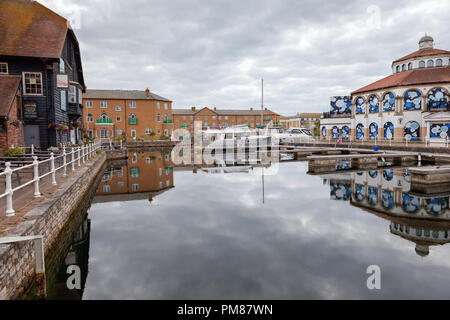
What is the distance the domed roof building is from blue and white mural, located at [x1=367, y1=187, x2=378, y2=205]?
17786 millimetres

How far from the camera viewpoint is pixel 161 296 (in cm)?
542

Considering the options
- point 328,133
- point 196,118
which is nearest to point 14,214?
point 328,133

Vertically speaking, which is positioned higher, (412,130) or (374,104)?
(374,104)

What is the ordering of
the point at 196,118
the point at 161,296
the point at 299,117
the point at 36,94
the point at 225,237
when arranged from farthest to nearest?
the point at 299,117, the point at 196,118, the point at 36,94, the point at 225,237, the point at 161,296

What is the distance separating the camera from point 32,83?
18.2m

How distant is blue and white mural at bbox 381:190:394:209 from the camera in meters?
12.4

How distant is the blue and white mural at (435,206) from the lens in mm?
11375

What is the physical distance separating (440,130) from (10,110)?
38.2 meters

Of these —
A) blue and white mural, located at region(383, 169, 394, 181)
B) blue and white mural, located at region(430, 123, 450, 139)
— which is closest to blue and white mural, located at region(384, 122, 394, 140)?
blue and white mural, located at region(430, 123, 450, 139)

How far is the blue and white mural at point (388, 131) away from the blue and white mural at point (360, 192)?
22.5 meters

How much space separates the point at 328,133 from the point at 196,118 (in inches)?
1989

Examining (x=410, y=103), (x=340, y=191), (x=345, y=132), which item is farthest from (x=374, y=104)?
(x=340, y=191)

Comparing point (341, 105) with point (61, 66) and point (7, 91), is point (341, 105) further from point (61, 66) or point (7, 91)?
point (7, 91)
